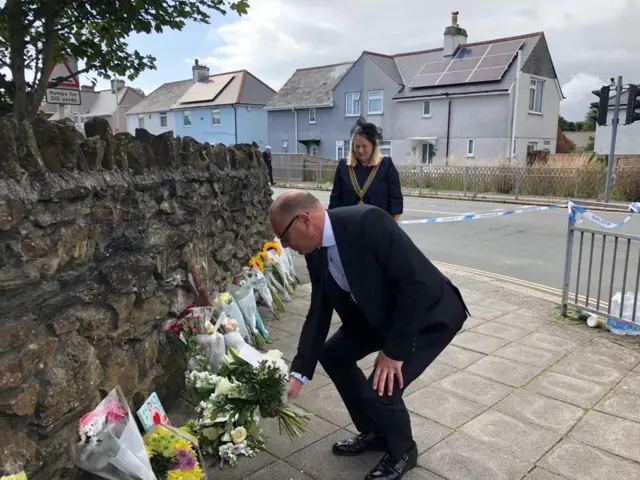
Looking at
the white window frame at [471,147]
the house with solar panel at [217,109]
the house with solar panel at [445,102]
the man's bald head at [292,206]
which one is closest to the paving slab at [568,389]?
the man's bald head at [292,206]

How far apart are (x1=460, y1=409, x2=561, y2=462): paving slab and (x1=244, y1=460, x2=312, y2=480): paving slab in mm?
1083

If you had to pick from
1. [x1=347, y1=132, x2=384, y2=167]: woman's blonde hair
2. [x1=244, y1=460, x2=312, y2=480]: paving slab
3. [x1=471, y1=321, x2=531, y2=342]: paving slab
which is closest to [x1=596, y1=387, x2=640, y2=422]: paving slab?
[x1=471, y1=321, x2=531, y2=342]: paving slab

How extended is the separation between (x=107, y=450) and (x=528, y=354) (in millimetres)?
3459

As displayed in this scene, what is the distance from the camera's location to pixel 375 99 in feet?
A: 109

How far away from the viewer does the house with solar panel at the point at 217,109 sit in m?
40.4

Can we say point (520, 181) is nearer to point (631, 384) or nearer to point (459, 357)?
point (459, 357)

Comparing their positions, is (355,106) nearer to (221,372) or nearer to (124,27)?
(124,27)

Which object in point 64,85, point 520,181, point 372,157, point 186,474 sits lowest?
point 186,474

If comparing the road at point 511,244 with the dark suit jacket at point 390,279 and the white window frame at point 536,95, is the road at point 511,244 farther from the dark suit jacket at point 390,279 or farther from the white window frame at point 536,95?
the white window frame at point 536,95

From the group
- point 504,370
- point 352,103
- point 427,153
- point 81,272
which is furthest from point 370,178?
point 352,103

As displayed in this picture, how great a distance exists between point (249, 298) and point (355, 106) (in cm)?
3103

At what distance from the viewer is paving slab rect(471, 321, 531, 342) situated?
4910 millimetres

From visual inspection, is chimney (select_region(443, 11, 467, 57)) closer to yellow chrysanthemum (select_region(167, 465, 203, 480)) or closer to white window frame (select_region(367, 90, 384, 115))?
white window frame (select_region(367, 90, 384, 115))

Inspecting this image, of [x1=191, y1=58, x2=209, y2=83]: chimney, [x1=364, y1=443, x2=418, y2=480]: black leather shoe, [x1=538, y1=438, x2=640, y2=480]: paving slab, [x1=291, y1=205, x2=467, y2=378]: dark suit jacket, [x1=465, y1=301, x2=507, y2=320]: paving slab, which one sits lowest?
[x1=465, y1=301, x2=507, y2=320]: paving slab
